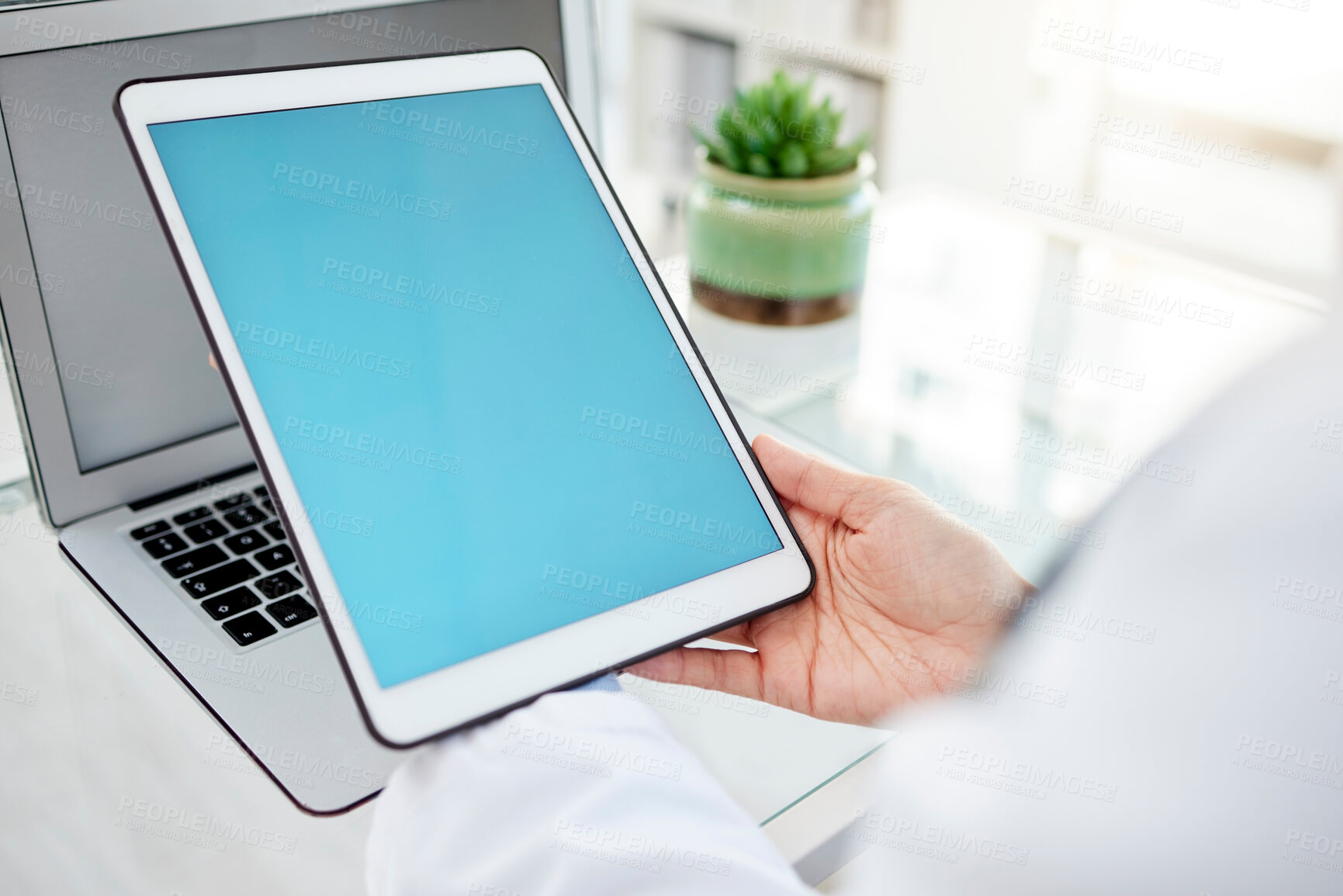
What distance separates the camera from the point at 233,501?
684 mm

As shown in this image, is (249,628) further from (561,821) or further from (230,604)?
(561,821)

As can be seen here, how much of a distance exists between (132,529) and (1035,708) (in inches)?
23.1

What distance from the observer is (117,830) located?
0.49 metres

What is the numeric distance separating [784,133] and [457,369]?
512mm

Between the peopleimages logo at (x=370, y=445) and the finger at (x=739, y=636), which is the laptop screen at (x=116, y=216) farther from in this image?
the finger at (x=739, y=636)

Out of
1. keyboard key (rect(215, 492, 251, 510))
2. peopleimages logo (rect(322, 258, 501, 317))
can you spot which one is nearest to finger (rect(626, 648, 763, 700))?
peopleimages logo (rect(322, 258, 501, 317))

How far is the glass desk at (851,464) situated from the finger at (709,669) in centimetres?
2

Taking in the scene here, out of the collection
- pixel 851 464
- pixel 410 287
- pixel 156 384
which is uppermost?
pixel 410 287

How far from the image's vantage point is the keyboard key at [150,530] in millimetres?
644

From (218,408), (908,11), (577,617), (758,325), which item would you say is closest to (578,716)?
(577,617)

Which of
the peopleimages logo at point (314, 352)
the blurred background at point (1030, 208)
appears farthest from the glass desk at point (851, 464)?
the peopleimages logo at point (314, 352)

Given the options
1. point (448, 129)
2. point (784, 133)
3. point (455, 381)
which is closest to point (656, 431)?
point (455, 381)

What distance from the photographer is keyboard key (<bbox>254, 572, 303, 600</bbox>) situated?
1.94 ft

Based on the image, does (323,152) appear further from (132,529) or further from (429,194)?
(132,529)
